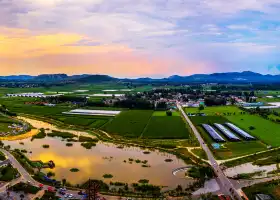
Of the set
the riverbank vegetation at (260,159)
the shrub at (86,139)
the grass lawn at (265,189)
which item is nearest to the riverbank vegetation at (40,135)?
the shrub at (86,139)

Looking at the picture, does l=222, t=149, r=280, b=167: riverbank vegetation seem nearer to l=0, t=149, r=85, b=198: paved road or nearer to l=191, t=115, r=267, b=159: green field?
l=191, t=115, r=267, b=159: green field

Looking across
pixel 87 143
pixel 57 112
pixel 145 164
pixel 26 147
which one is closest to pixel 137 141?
pixel 87 143

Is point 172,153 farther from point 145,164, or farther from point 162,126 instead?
point 162,126

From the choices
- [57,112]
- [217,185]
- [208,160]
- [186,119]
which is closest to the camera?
[217,185]

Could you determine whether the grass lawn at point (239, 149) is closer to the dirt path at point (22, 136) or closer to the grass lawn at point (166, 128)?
the grass lawn at point (166, 128)

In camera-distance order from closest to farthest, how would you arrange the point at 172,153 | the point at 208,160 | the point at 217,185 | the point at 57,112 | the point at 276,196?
the point at 276,196, the point at 217,185, the point at 208,160, the point at 172,153, the point at 57,112

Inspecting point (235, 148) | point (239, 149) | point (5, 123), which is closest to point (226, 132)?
point (235, 148)

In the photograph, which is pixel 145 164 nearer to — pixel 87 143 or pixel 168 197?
pixel 168 197

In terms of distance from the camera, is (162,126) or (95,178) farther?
(162,126)
